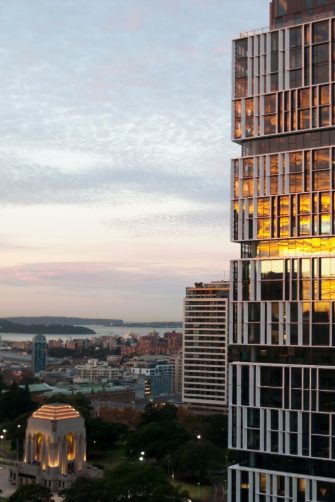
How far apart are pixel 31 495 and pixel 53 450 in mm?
24287

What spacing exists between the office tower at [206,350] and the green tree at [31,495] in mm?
84452

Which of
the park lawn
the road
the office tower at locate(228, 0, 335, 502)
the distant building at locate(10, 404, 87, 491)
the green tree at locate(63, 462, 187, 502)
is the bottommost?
the road

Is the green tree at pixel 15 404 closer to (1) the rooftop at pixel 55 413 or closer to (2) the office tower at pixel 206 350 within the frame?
(1) the rooftop at pixel 55 413

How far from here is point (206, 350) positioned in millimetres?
142125

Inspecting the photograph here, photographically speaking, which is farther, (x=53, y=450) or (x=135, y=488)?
(x=53, y=450)

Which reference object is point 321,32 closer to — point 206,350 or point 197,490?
point 197,490

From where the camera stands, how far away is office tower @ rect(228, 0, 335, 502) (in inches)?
1975

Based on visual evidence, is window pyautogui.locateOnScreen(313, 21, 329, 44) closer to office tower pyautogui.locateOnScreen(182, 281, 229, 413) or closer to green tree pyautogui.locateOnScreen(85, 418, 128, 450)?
green tree pyautogui.locateOnScreen(85, 418, 128, 450)

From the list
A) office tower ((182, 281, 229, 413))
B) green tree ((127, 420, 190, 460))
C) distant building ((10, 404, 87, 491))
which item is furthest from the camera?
office tower ((182, 281, 229, 413))

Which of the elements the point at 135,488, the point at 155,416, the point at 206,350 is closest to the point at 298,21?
the point at 135,488

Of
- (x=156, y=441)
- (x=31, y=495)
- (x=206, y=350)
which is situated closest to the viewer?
(x=31, y=495)

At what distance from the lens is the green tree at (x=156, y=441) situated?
3167 inches

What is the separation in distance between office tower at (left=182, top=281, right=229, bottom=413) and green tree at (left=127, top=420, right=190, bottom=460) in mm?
56384

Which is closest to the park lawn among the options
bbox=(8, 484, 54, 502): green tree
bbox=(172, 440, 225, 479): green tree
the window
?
bbox=(172, 440, 225, 479): green tree
